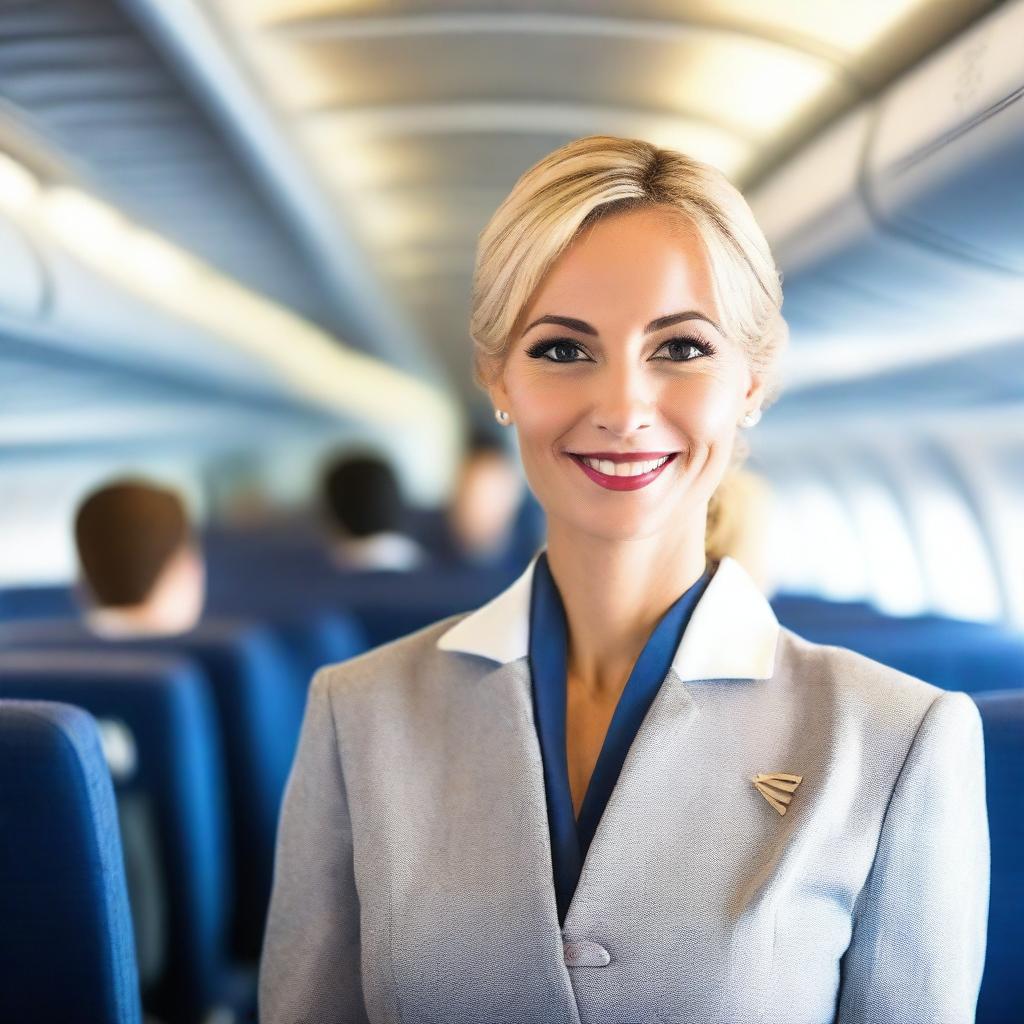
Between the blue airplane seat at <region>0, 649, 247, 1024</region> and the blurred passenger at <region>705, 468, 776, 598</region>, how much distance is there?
1.49 metres

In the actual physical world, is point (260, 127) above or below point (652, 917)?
above

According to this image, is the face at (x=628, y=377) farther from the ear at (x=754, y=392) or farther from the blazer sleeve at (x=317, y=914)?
the blazer sleeve at (x=317, y=914)

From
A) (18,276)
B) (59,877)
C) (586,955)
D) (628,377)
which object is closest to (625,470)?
(628,377)

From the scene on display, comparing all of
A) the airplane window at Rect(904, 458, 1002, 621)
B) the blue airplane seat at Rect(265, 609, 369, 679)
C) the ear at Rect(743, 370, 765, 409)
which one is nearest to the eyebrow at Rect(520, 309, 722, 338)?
the ear at Rect(743, 370, 765, 409)

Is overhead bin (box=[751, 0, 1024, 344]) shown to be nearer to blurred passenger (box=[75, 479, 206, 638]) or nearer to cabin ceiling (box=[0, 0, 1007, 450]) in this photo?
cabin ceiling (box=[0, 0, 1007, 450])

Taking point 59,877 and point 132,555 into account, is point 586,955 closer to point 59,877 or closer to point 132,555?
point 59,877

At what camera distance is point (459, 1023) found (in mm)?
1612

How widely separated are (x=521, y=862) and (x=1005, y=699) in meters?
0.81

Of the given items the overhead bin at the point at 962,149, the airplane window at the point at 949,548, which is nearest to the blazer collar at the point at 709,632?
the overhead bin at the point at 962,149

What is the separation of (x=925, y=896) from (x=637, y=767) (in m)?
0.38

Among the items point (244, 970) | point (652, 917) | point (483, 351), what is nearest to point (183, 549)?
point (244, 970)

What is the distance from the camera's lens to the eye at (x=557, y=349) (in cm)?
Result: 162

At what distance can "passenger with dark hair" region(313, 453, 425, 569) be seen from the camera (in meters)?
6.76

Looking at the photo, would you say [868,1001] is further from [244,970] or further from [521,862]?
[244,970]
